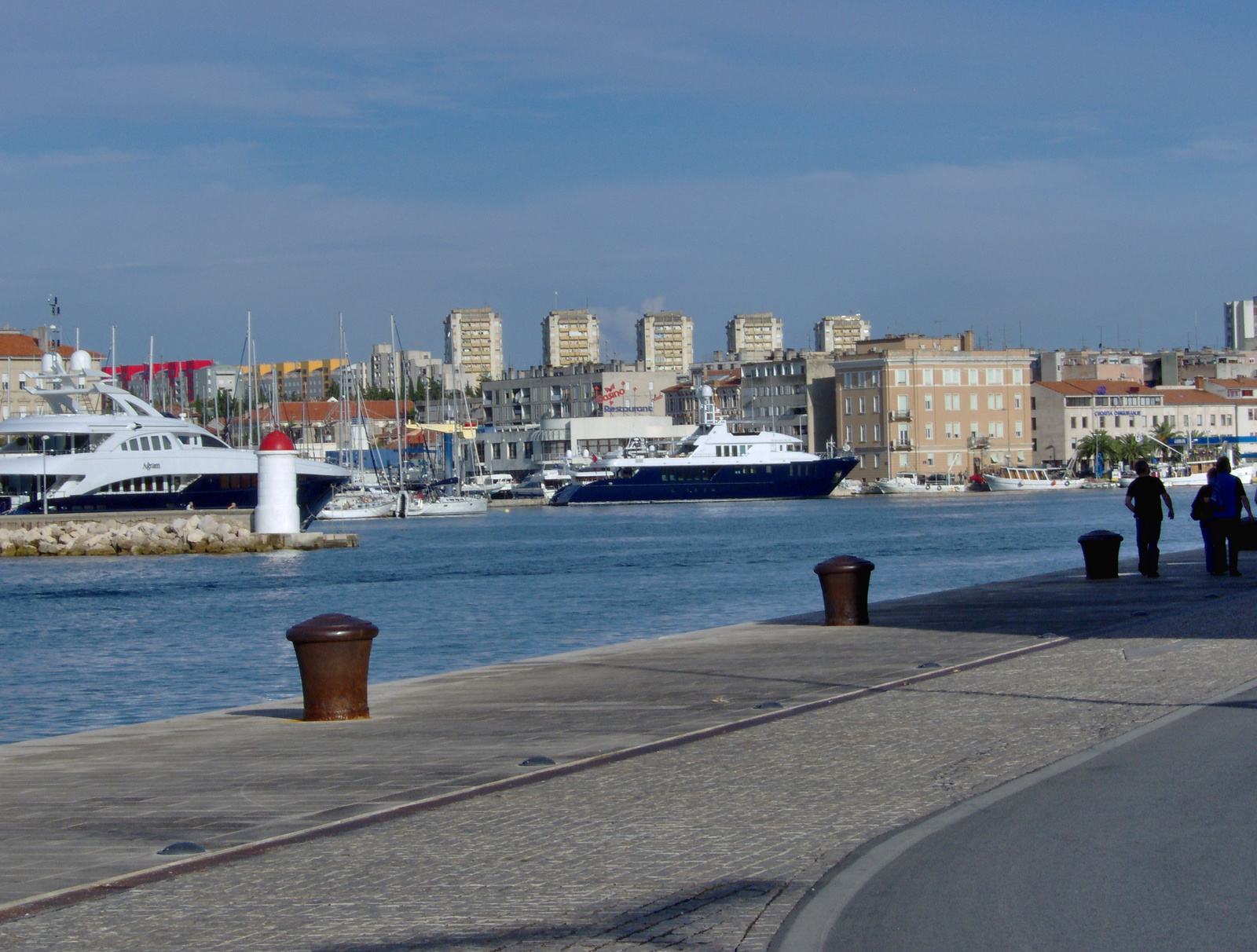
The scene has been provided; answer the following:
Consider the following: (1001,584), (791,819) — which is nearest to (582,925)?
(791,819)

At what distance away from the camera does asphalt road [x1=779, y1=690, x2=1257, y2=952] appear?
18.0 feet

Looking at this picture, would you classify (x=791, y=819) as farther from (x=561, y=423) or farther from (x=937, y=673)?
(x=561, y=423)

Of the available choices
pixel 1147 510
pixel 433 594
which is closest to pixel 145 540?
pixel 433 594

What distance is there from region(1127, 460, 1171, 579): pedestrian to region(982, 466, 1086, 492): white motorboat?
117 meters

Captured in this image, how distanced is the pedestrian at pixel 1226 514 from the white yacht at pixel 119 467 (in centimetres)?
5780

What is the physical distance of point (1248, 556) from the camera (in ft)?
87.4

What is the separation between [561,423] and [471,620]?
129 metres

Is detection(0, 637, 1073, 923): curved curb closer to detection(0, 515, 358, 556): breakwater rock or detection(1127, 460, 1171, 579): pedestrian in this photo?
detection(1127, 460, 1171, 579): pedestrian

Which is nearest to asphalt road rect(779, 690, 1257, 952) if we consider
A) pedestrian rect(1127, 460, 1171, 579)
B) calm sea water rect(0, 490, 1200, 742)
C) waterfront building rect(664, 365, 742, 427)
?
calm sea water rect(0, 490, 1200, 742)

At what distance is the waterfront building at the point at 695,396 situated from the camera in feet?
546

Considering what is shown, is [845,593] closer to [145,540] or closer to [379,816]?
[379,816]

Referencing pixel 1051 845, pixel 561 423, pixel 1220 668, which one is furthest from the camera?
pixel 561 423

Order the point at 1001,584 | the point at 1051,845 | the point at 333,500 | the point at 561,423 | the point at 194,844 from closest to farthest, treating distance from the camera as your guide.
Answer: the point at 1051,845
the point at 194,844
the point at 1001,584
the point at 333,500
the point at 561,423

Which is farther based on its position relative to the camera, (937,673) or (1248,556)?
(1248,556)
